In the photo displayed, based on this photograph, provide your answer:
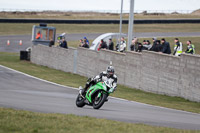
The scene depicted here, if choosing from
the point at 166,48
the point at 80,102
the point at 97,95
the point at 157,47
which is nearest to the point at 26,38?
the point at 157,47

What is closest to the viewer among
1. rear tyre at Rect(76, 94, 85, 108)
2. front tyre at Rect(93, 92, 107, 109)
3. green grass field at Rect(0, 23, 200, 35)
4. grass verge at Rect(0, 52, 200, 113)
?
front tyre at Rect(93, 92, 107, 109)

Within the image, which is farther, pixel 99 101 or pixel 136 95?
pixel 136 95

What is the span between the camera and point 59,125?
31.5 ft

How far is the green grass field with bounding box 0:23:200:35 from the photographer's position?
6015 cm

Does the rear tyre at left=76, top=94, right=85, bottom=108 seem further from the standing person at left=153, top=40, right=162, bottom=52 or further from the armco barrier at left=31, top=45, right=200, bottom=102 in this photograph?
the standing person at left=153, top=40, right=162, bottom=52

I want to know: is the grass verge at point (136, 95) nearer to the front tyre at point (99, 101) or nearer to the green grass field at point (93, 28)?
the front tyre at point (99, 101)

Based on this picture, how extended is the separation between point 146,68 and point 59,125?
13.7 meters

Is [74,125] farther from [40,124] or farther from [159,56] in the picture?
[159,56]

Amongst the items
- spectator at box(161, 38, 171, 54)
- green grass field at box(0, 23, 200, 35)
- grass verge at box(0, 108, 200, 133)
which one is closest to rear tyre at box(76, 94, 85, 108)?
grass verge at box(0, 108, 200, 133)

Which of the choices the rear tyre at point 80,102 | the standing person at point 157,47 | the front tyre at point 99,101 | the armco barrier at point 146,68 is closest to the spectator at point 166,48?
the armco barrier at point 146,68

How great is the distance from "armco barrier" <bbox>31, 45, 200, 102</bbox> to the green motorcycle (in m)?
6.54

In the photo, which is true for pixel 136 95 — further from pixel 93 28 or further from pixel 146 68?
pixel 93 28

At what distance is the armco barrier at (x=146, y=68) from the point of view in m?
19.5

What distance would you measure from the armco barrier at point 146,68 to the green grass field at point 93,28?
1155 inches
